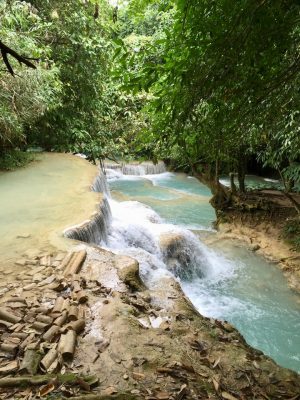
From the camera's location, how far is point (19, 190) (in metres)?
7.57

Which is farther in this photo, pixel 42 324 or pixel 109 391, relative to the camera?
pixel 42 324

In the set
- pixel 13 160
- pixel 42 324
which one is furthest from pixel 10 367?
pixel 13 160

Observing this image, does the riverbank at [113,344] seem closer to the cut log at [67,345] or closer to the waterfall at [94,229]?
the cut log at [67,345]

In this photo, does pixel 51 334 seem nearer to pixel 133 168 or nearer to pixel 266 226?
pixel 266 226

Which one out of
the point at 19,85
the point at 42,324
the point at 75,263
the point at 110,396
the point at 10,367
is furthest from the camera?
the point at 19,85

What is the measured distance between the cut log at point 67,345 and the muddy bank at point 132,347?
0.07ft

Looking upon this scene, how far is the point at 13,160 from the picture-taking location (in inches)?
381

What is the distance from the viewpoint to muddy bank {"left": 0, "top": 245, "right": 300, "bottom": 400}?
8.30ft

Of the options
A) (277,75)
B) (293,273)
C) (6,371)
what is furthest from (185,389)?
(293,273)

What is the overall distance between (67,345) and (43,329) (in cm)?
34

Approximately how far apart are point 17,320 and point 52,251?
1551mm

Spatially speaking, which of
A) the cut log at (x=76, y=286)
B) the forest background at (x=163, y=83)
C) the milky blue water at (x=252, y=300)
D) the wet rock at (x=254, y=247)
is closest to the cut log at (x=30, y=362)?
the cut log at (x=76, y=286)

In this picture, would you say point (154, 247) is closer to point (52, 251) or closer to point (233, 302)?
point (233, 302)

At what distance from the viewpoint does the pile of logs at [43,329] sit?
2.64 metres
